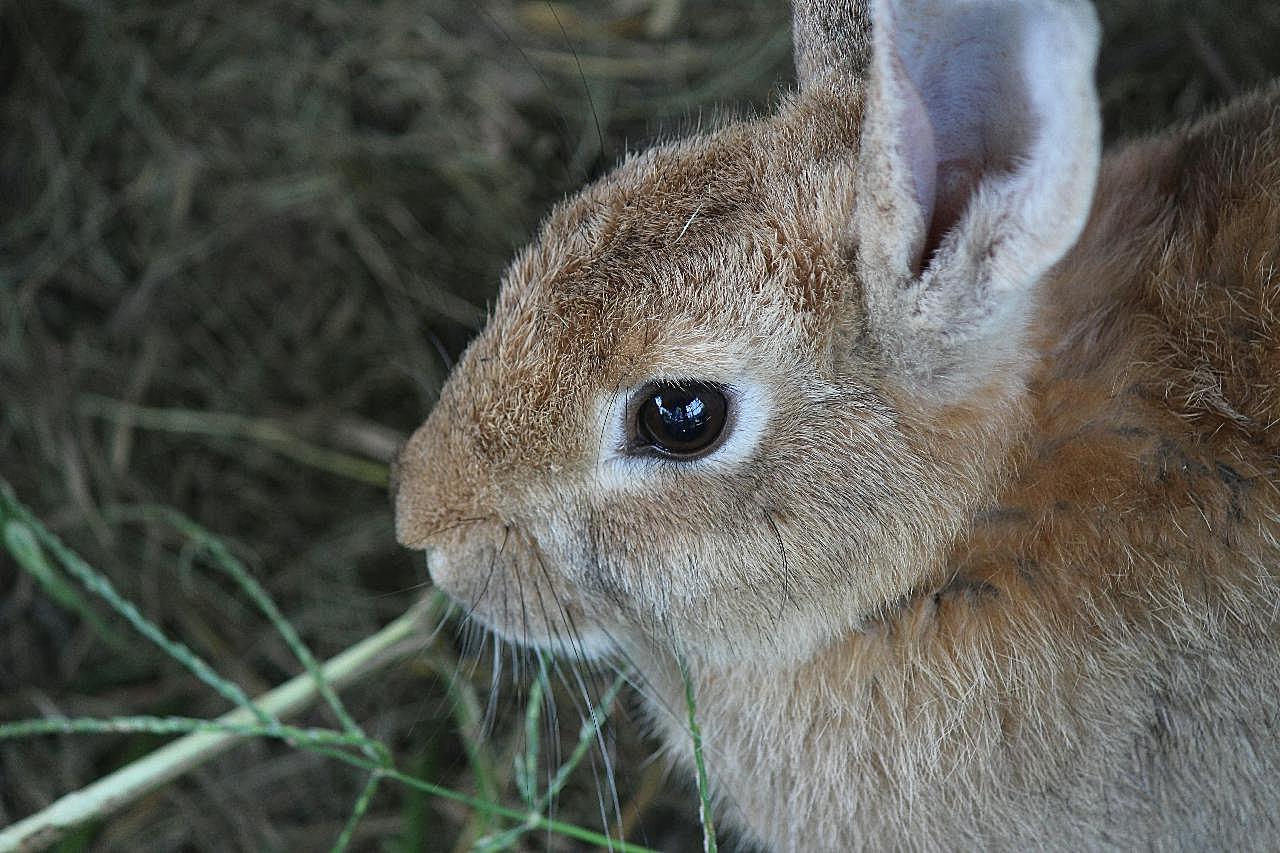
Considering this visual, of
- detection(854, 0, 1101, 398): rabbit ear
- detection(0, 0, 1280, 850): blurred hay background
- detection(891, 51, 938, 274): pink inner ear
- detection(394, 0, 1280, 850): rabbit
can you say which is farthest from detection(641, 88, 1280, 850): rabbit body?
detection(0, 0, 1280, 850): blurred hay background

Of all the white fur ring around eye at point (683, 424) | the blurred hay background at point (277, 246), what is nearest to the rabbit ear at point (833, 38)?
the white fur ring around eye at point (683, 424)

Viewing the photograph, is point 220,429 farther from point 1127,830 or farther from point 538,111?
point 1127,830

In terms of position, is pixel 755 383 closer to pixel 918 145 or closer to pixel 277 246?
pixel 918 145

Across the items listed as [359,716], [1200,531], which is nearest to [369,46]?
[359,716]

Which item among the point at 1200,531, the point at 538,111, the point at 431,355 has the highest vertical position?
the point at 538,111

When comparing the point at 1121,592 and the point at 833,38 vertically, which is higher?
the point at 833,38

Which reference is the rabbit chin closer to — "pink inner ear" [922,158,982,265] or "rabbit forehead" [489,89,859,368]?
"rabbit forehead" [489,89,859,368]

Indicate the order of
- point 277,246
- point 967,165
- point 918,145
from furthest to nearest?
point 277,246, point 967,165, point 918,145

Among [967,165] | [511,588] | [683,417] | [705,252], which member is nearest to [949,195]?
[967,165]
